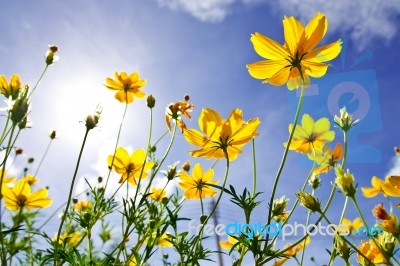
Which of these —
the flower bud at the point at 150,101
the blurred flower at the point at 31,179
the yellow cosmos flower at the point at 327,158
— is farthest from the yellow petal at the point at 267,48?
the blurred flower at the point at 31,179

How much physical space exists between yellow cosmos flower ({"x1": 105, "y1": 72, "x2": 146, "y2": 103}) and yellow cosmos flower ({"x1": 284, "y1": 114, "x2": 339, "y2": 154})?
38.4 inches

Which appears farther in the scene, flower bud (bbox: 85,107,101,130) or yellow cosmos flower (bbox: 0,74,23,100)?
yellow cosmos flower (bbox: 0,74,23,100)

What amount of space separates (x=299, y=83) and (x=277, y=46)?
0.19m

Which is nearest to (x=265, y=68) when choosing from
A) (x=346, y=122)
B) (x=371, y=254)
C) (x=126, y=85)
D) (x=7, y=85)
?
(x=346, y=122)

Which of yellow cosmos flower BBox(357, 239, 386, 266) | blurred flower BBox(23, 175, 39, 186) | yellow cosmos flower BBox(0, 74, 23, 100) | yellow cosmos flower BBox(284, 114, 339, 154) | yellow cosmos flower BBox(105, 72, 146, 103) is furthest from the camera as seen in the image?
blurred flower BBox(23, 175, 39, 186)

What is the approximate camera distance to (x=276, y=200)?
1183mm

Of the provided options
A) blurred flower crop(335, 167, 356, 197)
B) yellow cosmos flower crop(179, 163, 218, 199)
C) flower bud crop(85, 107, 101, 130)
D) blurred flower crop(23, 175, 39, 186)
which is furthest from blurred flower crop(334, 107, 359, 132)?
blurred flower crop(23, 175, 39, 186)

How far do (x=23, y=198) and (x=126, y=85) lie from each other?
79 cm

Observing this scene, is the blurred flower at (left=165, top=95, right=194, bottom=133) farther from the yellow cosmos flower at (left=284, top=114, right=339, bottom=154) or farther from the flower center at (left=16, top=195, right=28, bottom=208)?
the flower center at (left=16, top=195, right=28, bottom=208)

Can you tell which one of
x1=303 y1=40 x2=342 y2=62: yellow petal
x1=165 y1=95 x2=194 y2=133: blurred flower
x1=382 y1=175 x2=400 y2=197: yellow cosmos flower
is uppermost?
x1=165 y1=95 x2=194 y2=133: blurred flower

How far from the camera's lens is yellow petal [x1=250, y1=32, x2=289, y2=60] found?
1.06 metres

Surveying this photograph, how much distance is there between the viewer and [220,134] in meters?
1.21

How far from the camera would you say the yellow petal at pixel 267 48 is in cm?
106

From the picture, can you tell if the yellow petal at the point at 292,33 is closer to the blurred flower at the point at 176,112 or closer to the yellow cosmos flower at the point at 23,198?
the blurred flower at the point at 176,112
